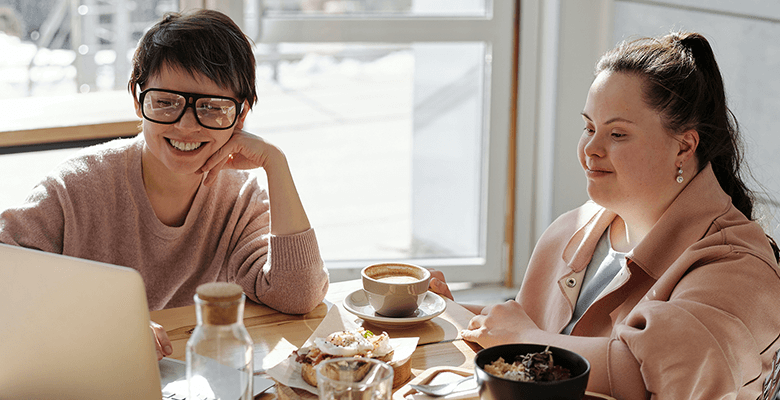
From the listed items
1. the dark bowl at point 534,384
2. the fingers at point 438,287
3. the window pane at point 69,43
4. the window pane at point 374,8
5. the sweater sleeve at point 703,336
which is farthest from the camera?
the window pane at point 374,8

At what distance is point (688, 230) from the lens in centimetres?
124

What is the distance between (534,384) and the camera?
Answer: 2.85ft

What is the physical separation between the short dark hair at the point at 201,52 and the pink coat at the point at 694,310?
0.84m

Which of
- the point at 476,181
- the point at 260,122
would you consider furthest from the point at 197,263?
the point at 476,181

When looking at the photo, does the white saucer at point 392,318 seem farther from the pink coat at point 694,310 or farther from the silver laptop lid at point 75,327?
the silver laptop lid at point 75,327

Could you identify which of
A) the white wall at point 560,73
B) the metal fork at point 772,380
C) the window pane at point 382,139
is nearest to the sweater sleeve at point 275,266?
the metal fork at point 772,380

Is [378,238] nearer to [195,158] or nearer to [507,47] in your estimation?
[507,47]

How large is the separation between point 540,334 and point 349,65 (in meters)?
2.01

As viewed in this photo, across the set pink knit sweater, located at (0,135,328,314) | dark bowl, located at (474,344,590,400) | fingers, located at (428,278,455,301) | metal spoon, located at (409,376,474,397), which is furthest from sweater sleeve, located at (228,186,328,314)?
dark bowl, located at (474,344,590,400)

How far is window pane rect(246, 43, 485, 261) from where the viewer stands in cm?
302

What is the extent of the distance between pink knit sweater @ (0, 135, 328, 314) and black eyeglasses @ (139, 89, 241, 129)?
0.60 ft

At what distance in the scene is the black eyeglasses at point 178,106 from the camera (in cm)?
144

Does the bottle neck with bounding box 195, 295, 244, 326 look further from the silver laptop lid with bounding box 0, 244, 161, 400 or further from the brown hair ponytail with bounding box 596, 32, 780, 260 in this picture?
the brown hair ponytail with bounding box 596, 32, 780, 260

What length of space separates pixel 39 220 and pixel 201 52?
462mm
